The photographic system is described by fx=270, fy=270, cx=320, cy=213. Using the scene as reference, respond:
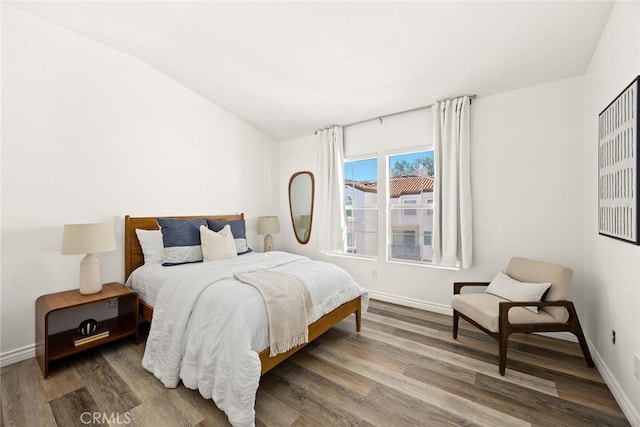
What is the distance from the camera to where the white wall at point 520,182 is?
255 cm

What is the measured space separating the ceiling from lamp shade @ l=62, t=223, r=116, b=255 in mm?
1904

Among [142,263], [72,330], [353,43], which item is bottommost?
[72,330]

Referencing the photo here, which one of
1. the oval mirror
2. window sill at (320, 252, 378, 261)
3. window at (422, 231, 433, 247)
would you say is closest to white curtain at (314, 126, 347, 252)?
window sill at (320, 252, 378, 261)

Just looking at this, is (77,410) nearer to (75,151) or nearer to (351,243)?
(75,151)

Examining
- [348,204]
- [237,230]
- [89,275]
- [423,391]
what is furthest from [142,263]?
[423,391]

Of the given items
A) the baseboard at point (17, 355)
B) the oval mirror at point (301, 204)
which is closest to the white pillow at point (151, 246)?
the baseboard at point (17, 355)

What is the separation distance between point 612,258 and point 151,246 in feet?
13.4

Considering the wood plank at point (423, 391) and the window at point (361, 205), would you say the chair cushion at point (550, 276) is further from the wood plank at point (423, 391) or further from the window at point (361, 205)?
the window at point (361, 205)

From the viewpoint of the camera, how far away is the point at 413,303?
3.43 meters

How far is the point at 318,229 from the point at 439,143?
2.11m

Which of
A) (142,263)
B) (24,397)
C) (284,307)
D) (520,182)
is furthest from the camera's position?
(142,263)

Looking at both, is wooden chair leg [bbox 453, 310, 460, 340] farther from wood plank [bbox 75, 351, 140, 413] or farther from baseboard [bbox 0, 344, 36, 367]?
baseboard [bbox 0, 344, 36, 367]

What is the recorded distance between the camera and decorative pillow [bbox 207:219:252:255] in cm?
341

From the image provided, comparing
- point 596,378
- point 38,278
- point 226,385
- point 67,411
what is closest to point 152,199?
point 38,278
